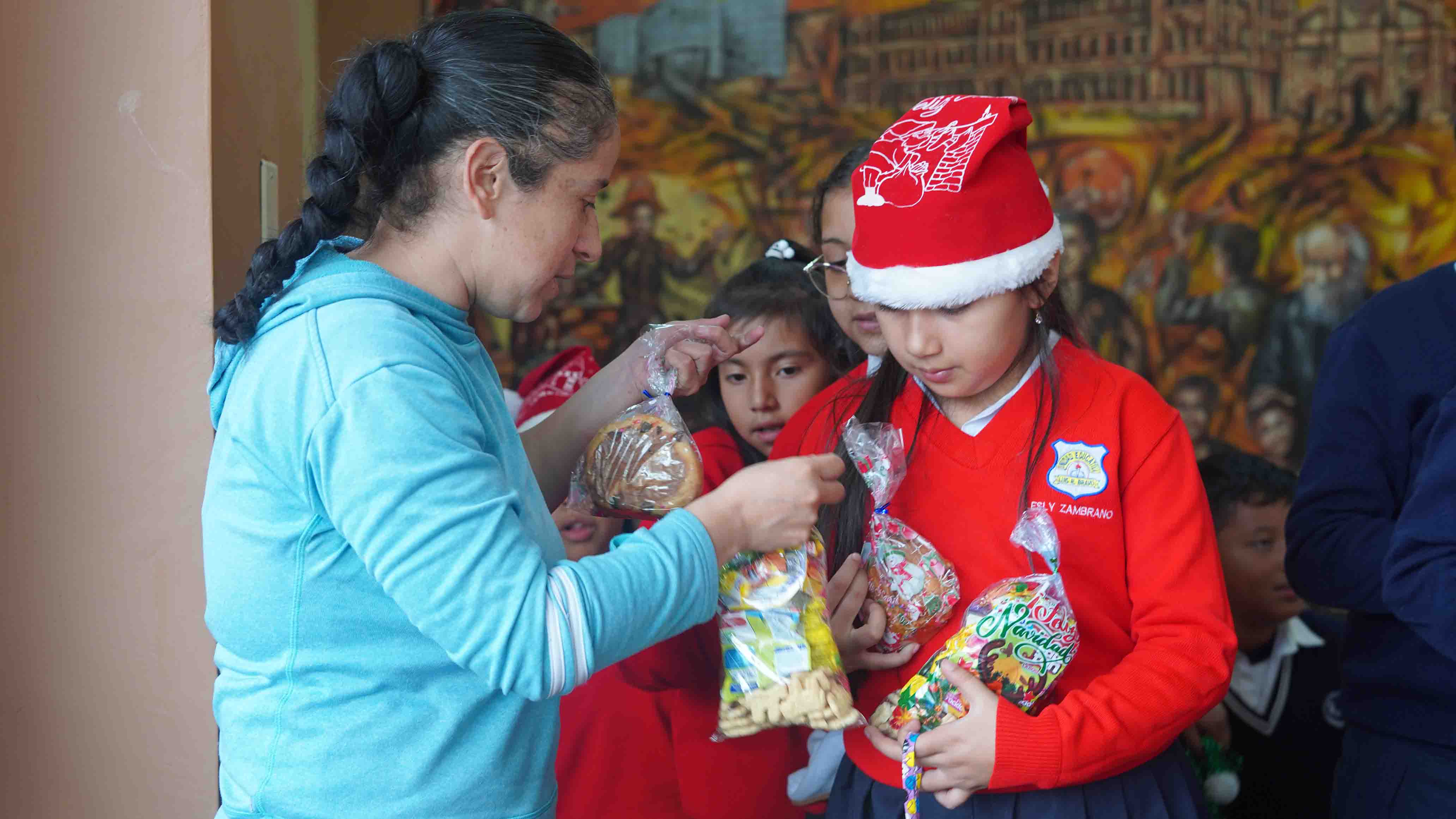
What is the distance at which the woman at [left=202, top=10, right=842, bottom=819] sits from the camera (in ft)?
4.10

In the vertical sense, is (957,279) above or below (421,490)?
above

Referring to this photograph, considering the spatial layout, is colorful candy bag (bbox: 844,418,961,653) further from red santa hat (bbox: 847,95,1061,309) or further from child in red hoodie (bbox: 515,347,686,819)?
child in red hoodie (bbox: 515,347,686,819)

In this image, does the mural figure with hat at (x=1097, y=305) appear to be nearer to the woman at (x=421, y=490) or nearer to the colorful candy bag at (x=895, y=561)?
the colorful candy bag at (x=895, y=561)

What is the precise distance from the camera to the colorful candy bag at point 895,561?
1652 mm

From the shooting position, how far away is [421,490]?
1235 millimetres

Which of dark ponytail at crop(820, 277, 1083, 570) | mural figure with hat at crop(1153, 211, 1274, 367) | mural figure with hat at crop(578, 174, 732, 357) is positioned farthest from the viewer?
mural figure with hat at crop(578, 174, 732, 357)

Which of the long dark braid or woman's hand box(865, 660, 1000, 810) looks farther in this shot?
woman's hand box(865, 660, 1000, 810)

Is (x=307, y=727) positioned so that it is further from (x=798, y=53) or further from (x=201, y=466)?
(x=798, y=53)

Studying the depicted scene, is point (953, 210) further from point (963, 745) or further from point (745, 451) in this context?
point (745, 451)

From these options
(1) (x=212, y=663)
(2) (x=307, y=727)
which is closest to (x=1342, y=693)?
(2) (x=307, y=727)

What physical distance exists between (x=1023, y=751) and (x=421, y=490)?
2.86 feet

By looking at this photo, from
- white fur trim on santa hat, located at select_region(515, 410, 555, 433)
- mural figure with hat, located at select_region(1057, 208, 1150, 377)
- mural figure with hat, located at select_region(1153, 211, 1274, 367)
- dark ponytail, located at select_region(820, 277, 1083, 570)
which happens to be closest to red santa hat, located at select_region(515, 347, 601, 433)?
white fur trim on santa hat, located at select_region(515, 410, 555, 433)

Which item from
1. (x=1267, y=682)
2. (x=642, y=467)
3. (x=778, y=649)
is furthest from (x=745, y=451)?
(x=1267, y=682)

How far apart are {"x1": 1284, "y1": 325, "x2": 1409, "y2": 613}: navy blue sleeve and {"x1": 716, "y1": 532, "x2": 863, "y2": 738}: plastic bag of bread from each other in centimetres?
100
